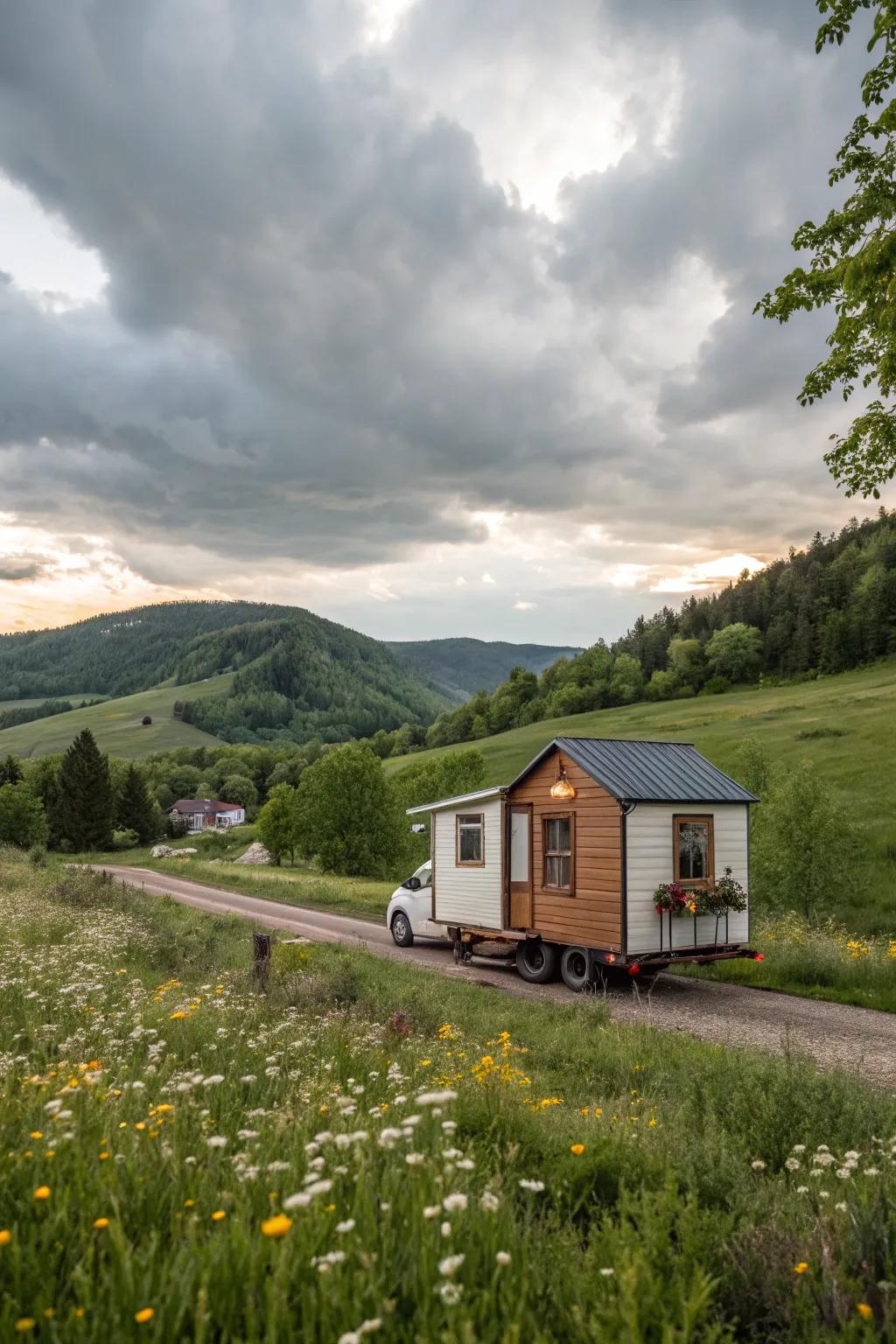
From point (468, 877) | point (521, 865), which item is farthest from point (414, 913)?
point (521, 865)

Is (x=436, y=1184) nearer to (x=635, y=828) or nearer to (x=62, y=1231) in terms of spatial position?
(x=62, y=1231)

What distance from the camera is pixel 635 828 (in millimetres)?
14984

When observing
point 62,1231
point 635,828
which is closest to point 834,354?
point 635,828

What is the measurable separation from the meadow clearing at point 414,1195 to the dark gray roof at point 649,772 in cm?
743

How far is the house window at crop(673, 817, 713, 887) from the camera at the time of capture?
15456mm

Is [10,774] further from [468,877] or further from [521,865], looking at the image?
[521,865]

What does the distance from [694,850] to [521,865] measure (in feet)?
11.6

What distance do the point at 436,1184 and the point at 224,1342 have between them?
93cm

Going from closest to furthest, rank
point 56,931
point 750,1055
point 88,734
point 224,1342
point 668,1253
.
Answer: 1. point 224,1342
2. point 668,1253
3. point 750,1055
4. point 56,931
5. point 88,734

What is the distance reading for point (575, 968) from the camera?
51.7 ft

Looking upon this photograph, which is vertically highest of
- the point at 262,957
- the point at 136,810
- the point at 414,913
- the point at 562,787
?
the point at 562,787

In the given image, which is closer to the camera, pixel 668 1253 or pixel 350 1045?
pixel 668 1253

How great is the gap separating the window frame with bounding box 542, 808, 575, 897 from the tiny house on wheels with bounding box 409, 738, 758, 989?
0.02 meters

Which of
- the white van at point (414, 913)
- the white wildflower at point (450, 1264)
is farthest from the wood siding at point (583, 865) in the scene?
the white wildflower at point (450, 1264)
